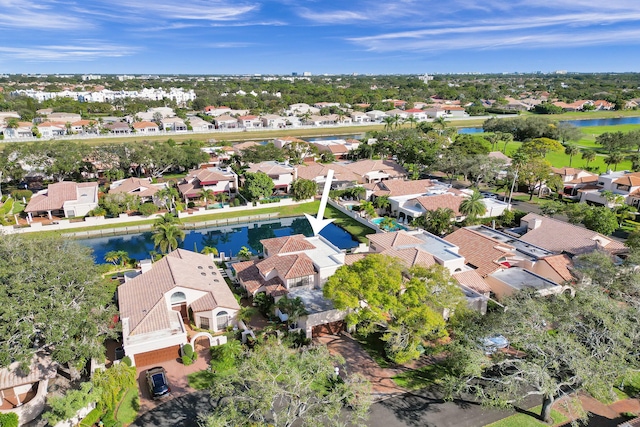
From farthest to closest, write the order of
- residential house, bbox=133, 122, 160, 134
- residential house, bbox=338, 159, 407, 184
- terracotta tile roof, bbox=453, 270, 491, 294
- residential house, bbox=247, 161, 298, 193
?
1. residential house, bbox=133, 122, 160, 134
2. residential house, bbox=338, 159, 407, 184
3. residential house, bbox=247, 161, 298, 193
4. terracotta tile roof, bbox=453, 270, 491, 294

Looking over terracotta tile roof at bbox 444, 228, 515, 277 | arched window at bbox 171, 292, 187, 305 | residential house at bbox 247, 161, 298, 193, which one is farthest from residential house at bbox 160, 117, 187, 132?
terracotta tile roof at bbox 444, 228, 515, 277

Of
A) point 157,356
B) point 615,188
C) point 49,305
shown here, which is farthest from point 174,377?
point 615,188

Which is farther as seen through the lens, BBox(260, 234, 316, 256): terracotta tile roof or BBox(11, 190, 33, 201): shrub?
BBox(11, 190, 33, 201): shrub

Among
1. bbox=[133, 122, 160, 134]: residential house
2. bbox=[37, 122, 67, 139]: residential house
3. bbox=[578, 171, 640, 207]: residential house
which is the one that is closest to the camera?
bbox=[578, 171, 640, 207]: residential house

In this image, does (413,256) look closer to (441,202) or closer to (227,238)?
(441,202)

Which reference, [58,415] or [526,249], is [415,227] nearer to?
[526,249]

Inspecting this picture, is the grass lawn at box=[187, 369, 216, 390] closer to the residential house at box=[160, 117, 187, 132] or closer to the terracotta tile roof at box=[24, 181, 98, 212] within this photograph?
the terracotta tile roof at box=[24, 181, 98, 212]
